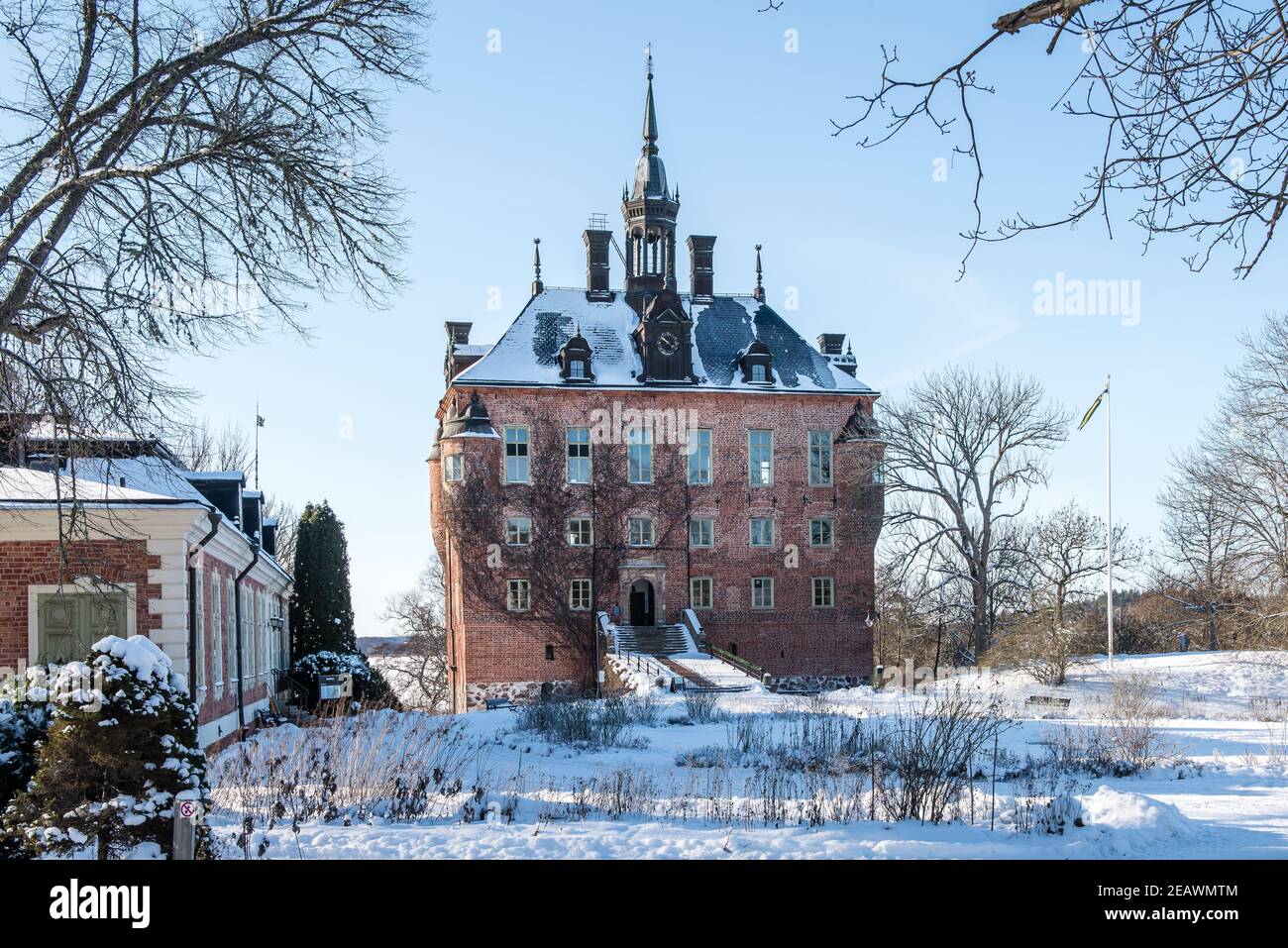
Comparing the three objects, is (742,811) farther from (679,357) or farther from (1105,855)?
(679,357)

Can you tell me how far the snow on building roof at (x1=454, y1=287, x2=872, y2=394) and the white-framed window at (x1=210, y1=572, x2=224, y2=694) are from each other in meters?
20.7

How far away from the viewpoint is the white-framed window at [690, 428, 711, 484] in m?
43.2

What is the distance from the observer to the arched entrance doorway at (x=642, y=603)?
43031 mm

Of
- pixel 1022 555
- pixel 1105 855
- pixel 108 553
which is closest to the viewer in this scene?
pixel 1105 855

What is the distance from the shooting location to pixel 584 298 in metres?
45.8

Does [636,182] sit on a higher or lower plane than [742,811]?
higher

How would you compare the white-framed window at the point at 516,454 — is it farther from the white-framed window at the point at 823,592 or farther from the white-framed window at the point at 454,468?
the white-framed window at the point at 823,592

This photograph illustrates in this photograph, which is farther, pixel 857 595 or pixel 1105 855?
pixel 857 595

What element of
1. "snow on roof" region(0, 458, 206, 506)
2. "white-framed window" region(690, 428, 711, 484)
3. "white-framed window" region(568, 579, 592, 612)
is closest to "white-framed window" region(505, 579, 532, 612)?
"white-framed window" region(568, 579, 592, 612)

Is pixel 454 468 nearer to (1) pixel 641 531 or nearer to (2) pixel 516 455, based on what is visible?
(2) pixel 516 455

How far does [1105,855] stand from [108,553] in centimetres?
1397

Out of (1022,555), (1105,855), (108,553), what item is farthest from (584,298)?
(1105,855)

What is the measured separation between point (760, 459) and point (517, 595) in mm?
9982

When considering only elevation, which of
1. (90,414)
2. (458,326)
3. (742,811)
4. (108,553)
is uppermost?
(458,326)
